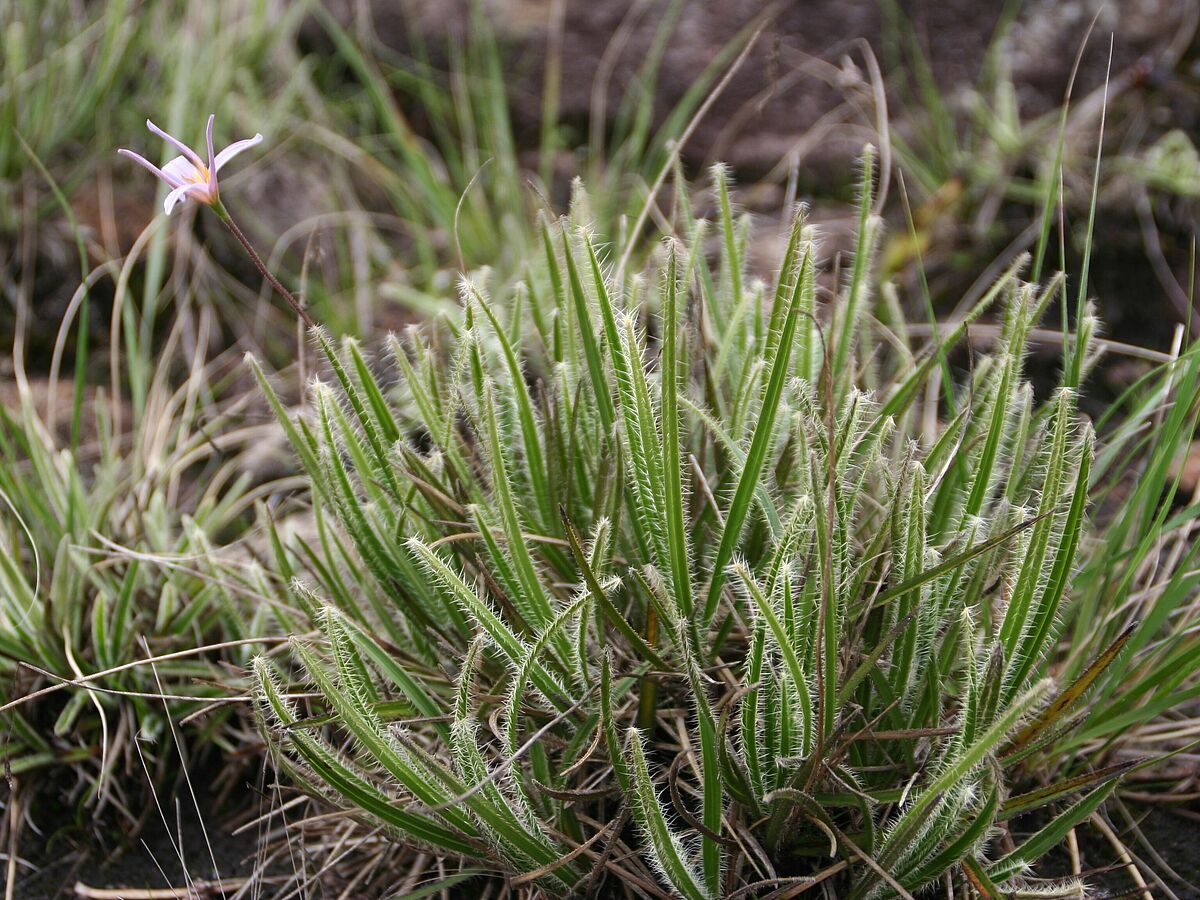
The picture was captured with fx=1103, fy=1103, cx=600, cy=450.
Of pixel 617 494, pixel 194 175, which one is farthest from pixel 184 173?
pixel 617 494

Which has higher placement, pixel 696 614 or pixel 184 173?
pixel 184 173

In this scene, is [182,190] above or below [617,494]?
above

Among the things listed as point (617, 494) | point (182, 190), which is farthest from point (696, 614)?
point (182, 190)

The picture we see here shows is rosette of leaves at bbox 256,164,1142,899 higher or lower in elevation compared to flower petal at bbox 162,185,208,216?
lower

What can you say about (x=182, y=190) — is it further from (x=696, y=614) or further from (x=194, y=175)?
(x=696, y=614)

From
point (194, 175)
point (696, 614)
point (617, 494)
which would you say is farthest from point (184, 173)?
point (696, 614)

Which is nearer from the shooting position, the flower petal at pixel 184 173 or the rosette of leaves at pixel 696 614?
the rosette of leaves at pixel 696 614

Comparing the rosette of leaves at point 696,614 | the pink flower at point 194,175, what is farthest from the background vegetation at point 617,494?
the pink flower at point 194,175

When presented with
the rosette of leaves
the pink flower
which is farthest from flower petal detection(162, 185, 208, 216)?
the rosette of leaves

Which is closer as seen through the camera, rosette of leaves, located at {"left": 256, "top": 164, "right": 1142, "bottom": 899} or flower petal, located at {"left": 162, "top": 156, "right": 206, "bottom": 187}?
rosette of leaves, located at {"left": 256, "top": 164, "right": 1142, "bottom": 899}

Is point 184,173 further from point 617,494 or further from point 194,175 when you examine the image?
point 617,494

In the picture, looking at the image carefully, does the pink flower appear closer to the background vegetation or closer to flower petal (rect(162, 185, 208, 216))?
flower petal (rect(162, 185, 208, 216))

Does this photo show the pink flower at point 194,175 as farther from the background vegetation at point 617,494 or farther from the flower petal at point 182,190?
the background vegetation at point 617,494

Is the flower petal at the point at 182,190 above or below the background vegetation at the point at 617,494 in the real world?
above
